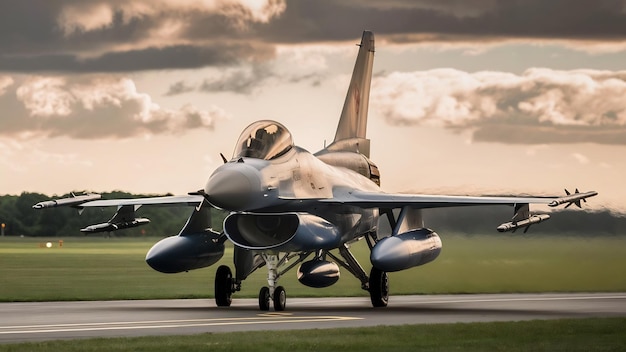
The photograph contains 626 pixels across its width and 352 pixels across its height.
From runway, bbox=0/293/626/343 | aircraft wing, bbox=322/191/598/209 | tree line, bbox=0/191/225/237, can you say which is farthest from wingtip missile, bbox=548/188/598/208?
tree line, bbox=0/191/225/237

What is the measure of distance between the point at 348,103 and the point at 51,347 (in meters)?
22.1

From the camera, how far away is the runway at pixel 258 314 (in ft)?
77.9

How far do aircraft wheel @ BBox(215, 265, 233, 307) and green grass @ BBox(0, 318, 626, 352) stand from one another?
→ 10.0 meters

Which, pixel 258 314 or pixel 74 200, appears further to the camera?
pixel 74 200

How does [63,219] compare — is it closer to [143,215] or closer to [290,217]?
[143,215]

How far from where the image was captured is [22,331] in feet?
75.5

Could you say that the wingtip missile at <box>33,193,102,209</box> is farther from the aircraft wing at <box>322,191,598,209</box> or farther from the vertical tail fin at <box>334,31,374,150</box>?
the vertical tail fin at <box>334,31,374,150</box>

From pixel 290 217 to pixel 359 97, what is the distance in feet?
35.1

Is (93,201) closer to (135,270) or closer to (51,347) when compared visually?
(51,347)

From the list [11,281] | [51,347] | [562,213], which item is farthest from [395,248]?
[11,281]

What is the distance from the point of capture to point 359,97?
4122cm

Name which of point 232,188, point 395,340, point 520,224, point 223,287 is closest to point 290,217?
point 223,287

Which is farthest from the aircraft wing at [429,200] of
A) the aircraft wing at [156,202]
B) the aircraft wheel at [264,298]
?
the aircraft wing at [156,202]

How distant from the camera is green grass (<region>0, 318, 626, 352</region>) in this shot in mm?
19547
